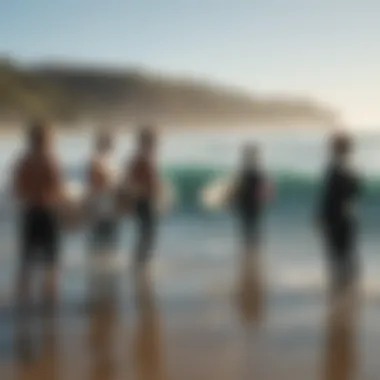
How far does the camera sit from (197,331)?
8.60 ft

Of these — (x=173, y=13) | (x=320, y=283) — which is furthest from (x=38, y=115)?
(x=320, y=283)

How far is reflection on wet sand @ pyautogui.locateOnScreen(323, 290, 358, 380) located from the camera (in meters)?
2.61

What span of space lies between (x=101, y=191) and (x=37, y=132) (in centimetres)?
19

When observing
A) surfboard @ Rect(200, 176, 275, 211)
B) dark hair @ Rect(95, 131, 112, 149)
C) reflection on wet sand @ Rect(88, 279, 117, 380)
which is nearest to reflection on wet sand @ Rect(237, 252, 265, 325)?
surfboard @ Rect(200, 176, 275, 211)

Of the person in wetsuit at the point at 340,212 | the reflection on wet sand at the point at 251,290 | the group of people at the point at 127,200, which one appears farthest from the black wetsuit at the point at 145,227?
the person in wetsuit at the point at 340,212

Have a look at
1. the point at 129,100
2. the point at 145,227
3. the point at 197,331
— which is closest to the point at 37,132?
the point at 129,100

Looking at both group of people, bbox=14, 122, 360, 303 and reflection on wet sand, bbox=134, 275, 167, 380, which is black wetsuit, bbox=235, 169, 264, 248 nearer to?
group of people, bbox=14, 122, 360, 303

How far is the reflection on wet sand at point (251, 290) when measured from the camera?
263cm

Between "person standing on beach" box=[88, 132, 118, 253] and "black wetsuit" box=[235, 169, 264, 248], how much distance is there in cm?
28

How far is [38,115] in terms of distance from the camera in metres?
2.59

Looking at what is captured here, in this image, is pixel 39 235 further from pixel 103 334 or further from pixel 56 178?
pixel 103 334

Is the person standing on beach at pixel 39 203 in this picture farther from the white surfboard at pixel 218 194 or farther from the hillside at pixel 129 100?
the white surfboard at pixel 218 194

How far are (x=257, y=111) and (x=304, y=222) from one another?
263 millimetres

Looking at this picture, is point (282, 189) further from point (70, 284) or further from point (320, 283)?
point (70, 284)
